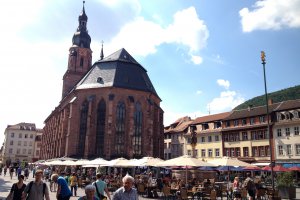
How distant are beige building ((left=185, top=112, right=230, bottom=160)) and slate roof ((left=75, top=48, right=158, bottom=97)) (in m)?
12.7

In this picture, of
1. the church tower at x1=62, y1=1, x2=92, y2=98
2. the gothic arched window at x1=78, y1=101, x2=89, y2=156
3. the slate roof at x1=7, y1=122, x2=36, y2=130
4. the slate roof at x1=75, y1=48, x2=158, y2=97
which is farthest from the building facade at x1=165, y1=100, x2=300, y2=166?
the slate roof at x1=7, y1=122, x2=36, y2=130

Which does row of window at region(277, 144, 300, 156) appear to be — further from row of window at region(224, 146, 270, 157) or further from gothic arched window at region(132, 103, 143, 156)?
gothic arched window at region(132, 103, 143, 156)

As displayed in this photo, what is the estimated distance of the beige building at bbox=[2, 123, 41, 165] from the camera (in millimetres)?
104500

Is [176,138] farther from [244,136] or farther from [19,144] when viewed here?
[19,144]

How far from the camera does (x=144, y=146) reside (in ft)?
159

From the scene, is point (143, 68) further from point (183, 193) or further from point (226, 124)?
point (183, 193)

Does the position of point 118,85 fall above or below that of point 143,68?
below

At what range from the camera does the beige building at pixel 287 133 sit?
43.0 meters

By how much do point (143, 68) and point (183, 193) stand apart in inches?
1701

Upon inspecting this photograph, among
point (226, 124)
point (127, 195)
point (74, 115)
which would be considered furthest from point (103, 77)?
point (127, 195)

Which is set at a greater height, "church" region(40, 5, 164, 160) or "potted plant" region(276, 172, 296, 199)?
"church" region(40, 5, 164, 160)

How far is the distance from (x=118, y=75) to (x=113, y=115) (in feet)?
25.1

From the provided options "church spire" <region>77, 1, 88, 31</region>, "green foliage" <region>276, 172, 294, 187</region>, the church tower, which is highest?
"church spire" <region>77, 1, 88, 31</region>

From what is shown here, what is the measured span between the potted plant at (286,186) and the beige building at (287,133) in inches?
945
